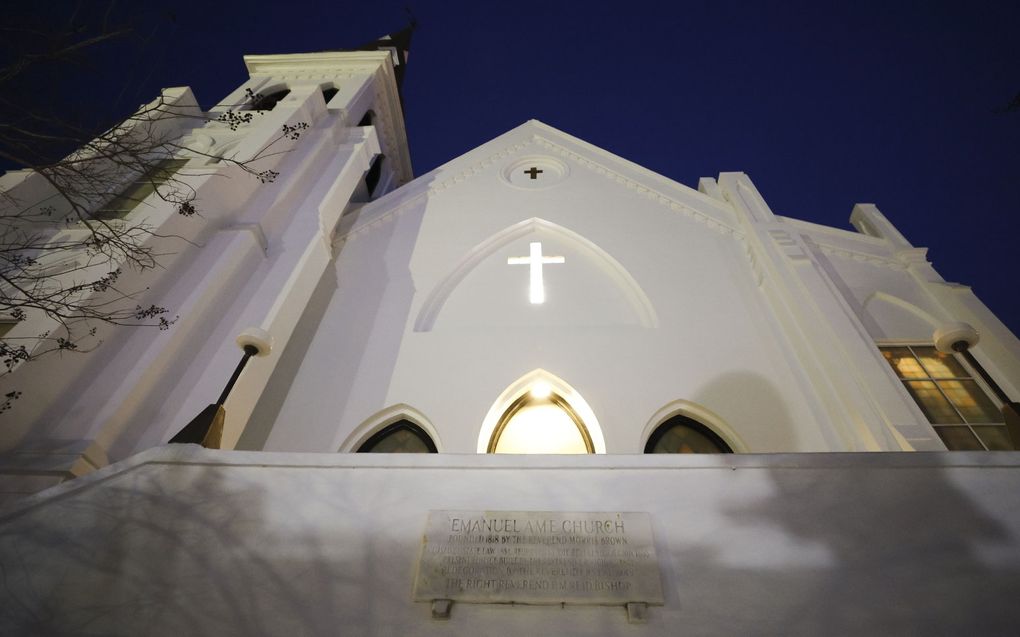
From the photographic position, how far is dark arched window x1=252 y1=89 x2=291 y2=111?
37.3ft

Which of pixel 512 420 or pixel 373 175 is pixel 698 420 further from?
pixel 373 175

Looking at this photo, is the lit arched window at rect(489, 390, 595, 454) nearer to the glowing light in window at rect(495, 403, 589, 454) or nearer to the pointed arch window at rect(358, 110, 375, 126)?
the glowing light in window at rect(495, 403, 589, 454)

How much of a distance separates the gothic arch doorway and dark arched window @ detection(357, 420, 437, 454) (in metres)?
0.76

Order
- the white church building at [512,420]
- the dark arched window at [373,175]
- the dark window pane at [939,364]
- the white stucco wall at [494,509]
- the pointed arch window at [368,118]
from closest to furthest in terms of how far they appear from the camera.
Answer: the white stucco wall at [494,509] → the white church building at [512,420] → the dark window pane at [939,364] → the pointed arch window at [368,118] → the dark arched window at [373,175]

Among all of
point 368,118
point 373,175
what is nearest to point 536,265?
point 373,175

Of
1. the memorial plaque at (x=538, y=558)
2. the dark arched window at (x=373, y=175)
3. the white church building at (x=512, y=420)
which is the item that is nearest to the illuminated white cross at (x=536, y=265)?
the white church building at (x=512, y=420)

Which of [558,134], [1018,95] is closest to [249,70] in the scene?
[558,134]

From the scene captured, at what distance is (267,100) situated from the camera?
12016 millimetres

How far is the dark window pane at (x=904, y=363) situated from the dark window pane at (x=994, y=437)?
80 centimetres

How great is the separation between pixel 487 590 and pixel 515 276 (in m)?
5.36

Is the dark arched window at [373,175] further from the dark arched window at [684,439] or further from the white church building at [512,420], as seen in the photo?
the dark arched window at [684,439]

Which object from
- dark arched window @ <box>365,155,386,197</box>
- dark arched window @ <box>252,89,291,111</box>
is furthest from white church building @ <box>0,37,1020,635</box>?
dark arched window @ <box>365,155,386,197</box>

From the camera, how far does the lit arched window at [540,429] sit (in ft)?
18.7

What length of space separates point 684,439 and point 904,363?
3223mm
